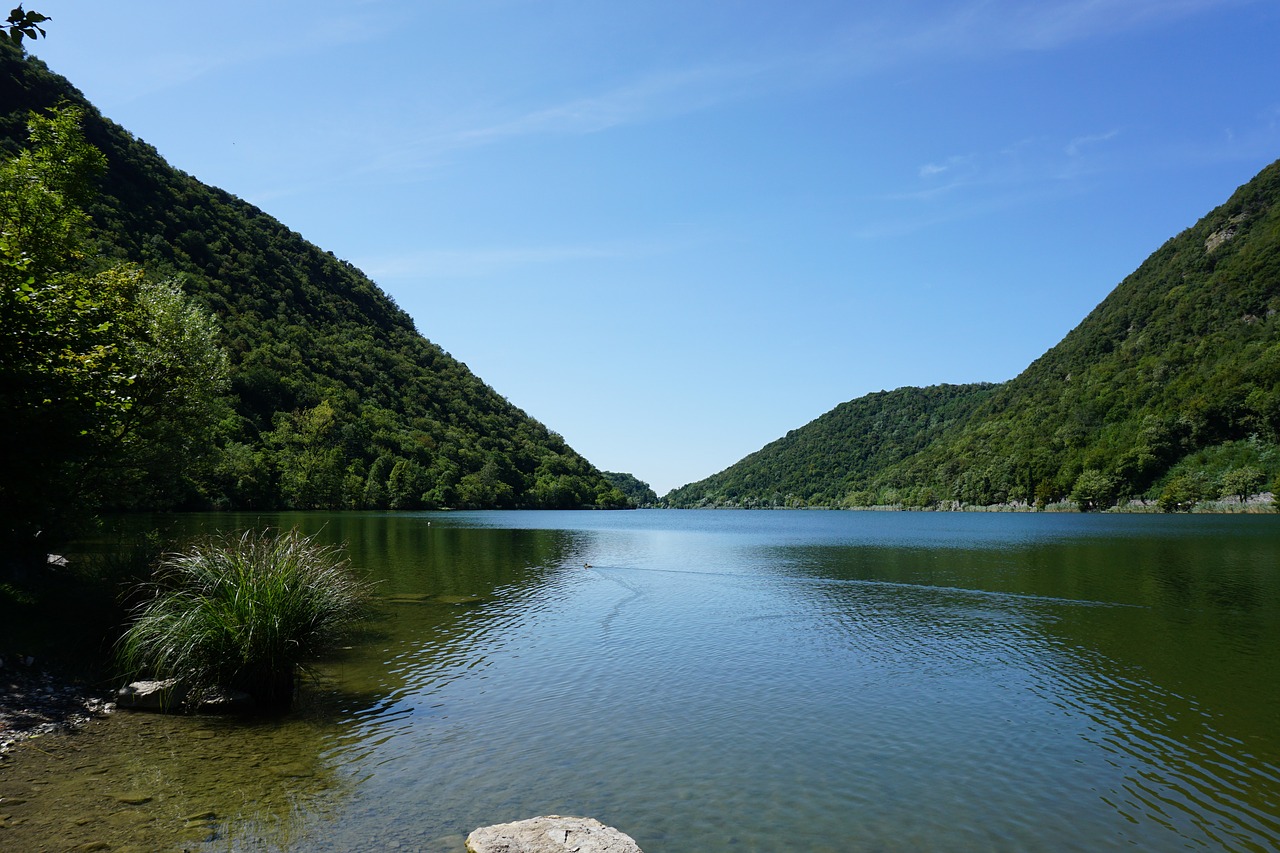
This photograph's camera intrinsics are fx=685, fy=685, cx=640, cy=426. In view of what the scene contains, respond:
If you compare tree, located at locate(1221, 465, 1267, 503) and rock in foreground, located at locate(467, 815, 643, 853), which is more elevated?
tree, located at locate(1221, 465, 1267, 503)

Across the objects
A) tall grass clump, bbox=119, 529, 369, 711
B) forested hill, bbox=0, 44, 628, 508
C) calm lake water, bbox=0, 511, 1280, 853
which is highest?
forested hill, bbox=0, 44, 628, 508

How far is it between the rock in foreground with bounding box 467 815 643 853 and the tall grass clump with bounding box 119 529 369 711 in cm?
790

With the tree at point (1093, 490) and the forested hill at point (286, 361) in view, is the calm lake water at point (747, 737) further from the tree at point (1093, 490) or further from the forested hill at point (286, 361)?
the tree at point (1093, 490)

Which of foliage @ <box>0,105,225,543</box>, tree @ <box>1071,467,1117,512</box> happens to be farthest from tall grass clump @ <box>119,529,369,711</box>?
tree @ <box>1071,467,1117,512</box>

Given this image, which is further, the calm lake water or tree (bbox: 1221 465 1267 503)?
tree (bbox: 1221 465 1267 503)

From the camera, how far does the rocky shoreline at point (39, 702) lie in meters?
11.9

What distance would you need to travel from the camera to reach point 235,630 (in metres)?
14.0

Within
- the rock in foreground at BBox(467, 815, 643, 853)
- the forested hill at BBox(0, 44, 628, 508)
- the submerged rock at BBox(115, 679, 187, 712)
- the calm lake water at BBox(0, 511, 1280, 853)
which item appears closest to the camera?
the rock in foreground at BBox(467, 815, 643, 853)

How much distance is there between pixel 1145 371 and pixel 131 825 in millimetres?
231972

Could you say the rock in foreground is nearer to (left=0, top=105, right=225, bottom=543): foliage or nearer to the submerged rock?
the submerged rock

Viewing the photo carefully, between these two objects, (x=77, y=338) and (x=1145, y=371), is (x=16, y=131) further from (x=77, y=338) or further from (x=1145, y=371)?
(x=1145, y=371)

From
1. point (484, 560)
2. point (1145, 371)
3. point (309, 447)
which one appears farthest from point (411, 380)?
point (1145, 371)

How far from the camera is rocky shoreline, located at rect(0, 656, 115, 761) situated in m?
11.9

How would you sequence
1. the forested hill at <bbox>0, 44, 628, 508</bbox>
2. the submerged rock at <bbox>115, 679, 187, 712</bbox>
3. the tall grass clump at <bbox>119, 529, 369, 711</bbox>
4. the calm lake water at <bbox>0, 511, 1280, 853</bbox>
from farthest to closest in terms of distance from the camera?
1. the forested hill at <bbox>0, 44, 628, 508</bbox>
2. the tall grass clump at <bbox>119, 529, 369, 711</bbox>
3. the submerged rock at <bbox>115, 679, 187, 712</bbox>
4. the calm lake water at <bbox>0, 511, 1280, 853</bbox>
